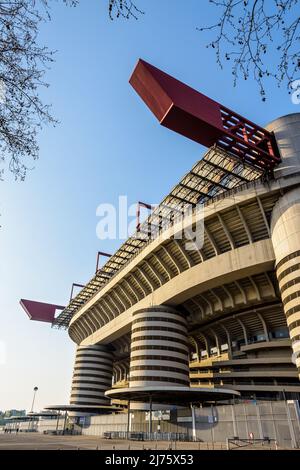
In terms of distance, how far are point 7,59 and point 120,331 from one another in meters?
66.7

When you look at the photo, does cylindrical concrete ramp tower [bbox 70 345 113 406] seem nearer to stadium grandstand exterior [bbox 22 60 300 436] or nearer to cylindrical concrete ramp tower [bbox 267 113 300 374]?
stadium grandstand exterior [bbox 22 60 300 436]

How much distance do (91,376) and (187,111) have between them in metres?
70.5

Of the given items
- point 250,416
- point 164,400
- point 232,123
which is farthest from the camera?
point 164,400

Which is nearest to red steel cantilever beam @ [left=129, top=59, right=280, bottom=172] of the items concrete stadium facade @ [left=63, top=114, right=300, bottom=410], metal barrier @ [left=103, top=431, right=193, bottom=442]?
concrete stadium facade @ [left=63, top=114, right=300, bottom=410]

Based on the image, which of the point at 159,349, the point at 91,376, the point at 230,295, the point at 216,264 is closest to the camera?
the point at 216,264

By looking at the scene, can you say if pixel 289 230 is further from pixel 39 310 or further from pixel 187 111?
pixel 39 310

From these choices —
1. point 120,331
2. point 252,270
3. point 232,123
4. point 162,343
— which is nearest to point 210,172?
point 232,123

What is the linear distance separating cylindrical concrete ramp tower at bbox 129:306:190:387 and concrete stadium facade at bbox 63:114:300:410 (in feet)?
0.50

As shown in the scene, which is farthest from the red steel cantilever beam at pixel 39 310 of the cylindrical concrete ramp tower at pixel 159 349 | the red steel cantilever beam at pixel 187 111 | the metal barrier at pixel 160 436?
the red steel cantilever beam at pixel 187 111

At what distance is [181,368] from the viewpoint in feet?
164

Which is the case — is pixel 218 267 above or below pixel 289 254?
above

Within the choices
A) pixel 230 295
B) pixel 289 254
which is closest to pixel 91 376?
pixel 230 295

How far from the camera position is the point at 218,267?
43500 millimetres

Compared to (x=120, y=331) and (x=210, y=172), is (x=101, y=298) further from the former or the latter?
(x=210, y=172)
